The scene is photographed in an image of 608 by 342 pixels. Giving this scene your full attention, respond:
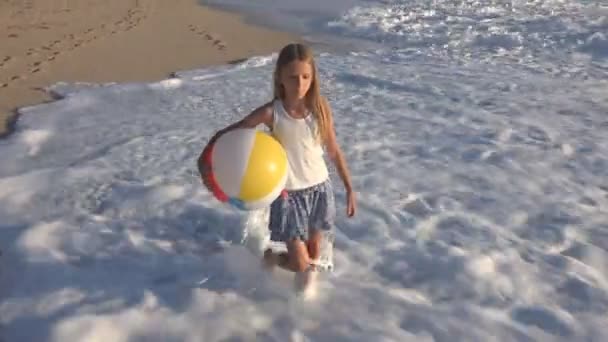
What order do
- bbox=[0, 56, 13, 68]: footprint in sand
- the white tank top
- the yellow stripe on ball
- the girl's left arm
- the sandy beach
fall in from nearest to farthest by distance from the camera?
the yellow stripe on ball
the white tank top
the girl's left arm
the sandy beach
bbox=[0, 56, 13, 68]: footprint in sand

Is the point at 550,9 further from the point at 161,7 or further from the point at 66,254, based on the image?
the point at 66,254

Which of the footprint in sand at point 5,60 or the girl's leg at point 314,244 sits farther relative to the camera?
the footprint in sand at point 5,60

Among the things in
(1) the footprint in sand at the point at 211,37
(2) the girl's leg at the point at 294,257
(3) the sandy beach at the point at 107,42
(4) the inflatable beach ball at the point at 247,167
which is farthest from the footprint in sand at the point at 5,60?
(4) the inflatable beach ball at the point at 247,167

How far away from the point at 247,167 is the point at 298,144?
12.8 inches

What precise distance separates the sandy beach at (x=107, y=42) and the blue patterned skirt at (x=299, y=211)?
4226mm

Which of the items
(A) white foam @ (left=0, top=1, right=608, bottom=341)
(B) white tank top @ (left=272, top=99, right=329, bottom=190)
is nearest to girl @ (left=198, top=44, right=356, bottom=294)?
(B) white tank top @ (left=272, top=99, right=329, bottom=190)

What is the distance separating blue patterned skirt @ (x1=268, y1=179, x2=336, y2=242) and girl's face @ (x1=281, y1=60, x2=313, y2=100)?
1.62ft

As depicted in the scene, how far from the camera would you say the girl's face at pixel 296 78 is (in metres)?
3.18

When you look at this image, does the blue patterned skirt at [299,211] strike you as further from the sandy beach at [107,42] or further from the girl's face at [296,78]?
the sandy beach at [107,42]

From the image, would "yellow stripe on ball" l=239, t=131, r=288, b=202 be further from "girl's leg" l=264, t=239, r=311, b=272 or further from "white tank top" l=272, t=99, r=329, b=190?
"girl's leg" l=264, t=239, r=311, b=272

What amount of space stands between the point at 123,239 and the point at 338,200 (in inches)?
61.1

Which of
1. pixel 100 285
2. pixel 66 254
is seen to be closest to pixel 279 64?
pixel 100 285

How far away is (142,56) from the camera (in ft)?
33.4

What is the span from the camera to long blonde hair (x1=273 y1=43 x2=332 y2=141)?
3174 mm
